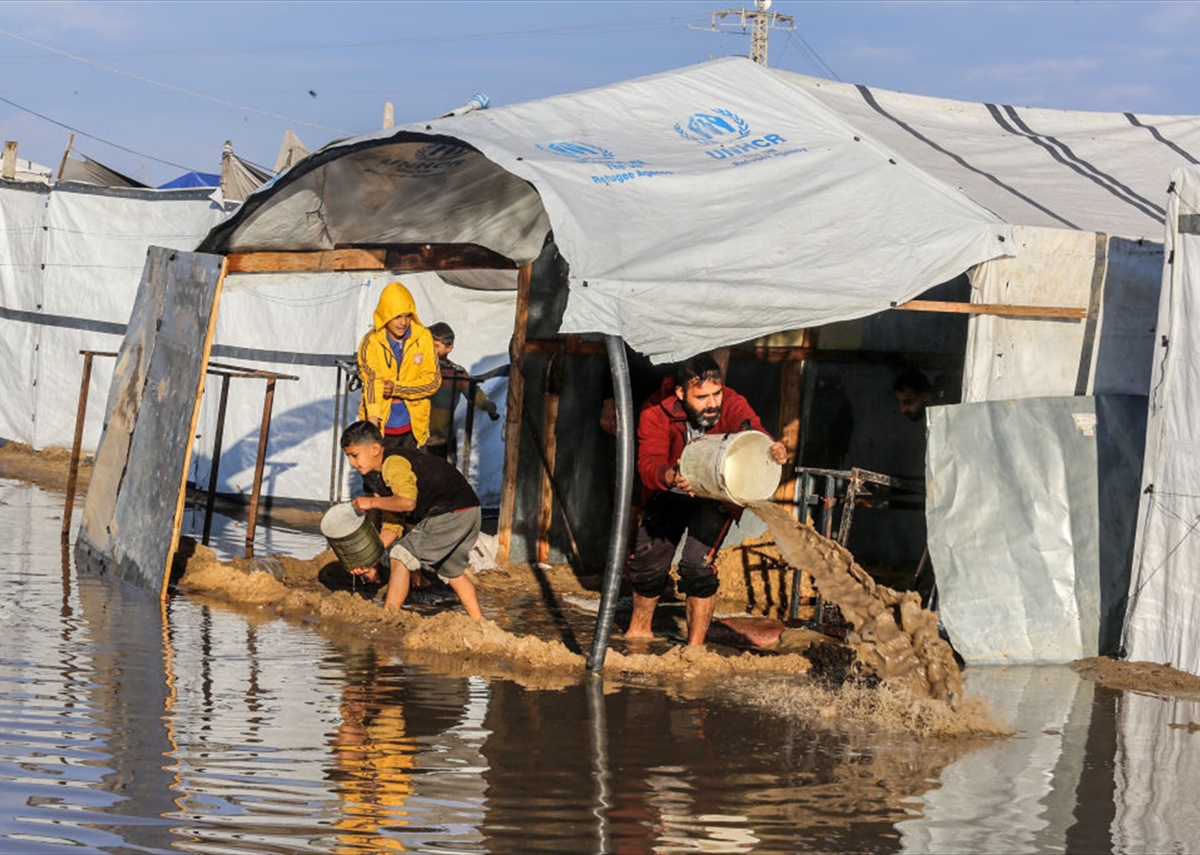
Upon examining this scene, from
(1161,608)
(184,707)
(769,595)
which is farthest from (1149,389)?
(184,707)

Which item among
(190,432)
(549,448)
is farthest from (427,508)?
(549,448)

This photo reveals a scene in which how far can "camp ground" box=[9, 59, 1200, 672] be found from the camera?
28.5 ft

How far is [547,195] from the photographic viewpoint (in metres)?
8.41

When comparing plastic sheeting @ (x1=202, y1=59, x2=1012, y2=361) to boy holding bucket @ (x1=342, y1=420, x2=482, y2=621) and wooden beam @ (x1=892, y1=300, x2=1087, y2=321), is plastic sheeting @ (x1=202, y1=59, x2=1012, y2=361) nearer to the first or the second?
wooden beam @ (x1=892, y1=300, x2=1087, y2=321)

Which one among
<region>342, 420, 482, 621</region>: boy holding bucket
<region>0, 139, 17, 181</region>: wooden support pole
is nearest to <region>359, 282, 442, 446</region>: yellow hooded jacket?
<region>342, 420, 482, 621</region>: boy holding bucket

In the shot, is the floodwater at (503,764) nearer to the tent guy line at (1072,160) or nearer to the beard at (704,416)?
the beard at (704,416)

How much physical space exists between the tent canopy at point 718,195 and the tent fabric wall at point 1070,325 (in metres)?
0.34

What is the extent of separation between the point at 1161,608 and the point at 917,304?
215cm

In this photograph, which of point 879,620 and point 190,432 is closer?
point 879,620

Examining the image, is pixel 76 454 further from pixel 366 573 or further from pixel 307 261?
pixel 366 573

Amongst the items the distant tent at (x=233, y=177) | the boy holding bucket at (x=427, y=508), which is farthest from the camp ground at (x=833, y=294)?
the distant tent at (x=233, y=177)

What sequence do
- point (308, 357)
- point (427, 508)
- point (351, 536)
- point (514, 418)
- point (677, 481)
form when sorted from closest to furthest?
point (677, 481), point (427, 508), point (351, 536), point (514, 418), point (308, 357)

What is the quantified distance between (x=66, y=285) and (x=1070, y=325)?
12625 millimetres

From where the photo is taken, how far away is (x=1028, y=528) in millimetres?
9336
